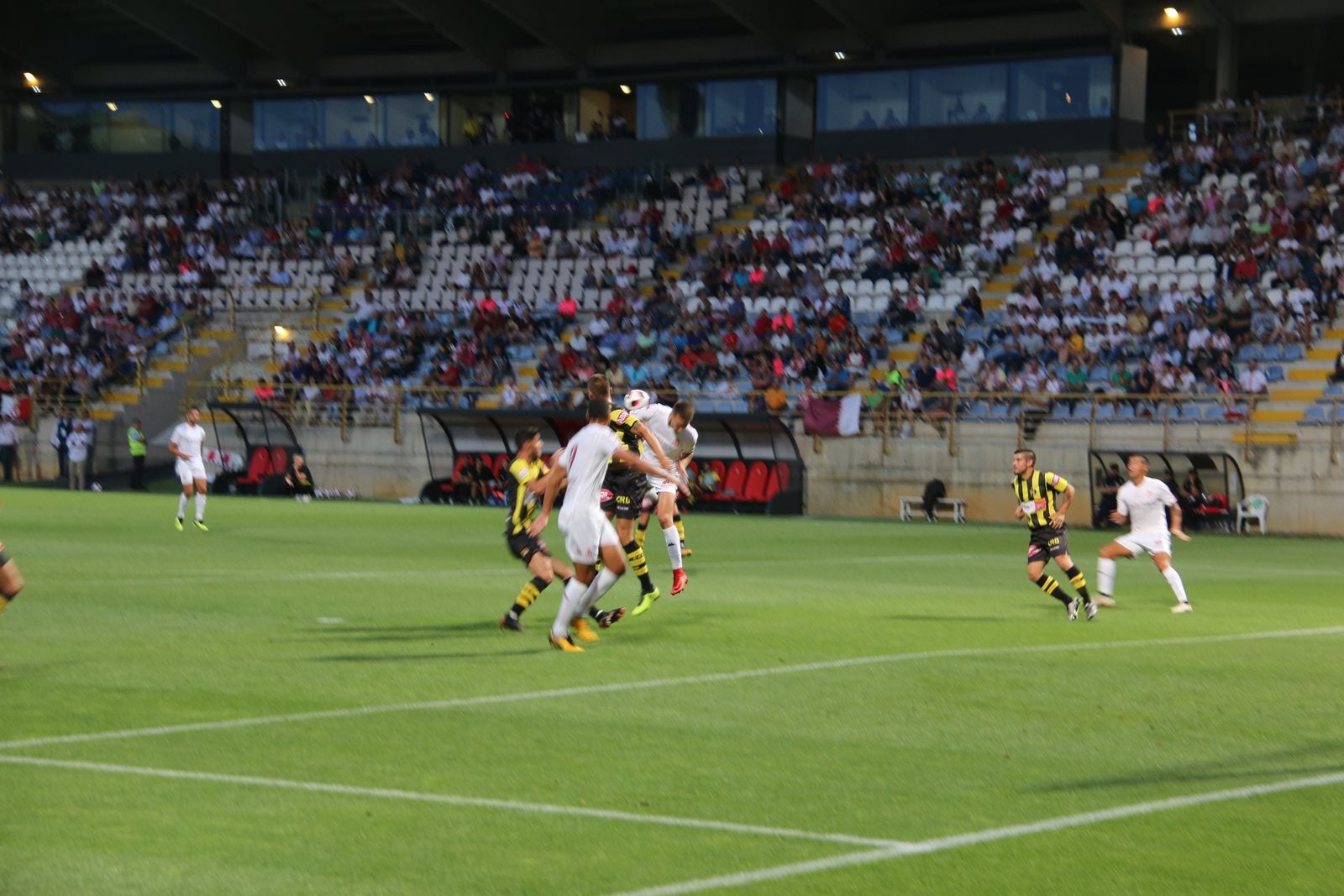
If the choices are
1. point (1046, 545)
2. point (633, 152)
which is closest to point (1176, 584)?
point (1046, 545)

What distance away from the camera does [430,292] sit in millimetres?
52594

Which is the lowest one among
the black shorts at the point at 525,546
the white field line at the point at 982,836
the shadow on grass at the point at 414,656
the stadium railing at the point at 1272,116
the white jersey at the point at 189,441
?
the shadow on grass at the point at 414,656

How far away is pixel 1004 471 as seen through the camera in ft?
127

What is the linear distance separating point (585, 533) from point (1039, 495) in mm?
6191

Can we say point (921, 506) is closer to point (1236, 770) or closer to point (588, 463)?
→ point (588, 463)

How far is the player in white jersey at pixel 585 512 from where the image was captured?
45.8 ft

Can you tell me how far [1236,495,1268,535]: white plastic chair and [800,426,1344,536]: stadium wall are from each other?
18cm

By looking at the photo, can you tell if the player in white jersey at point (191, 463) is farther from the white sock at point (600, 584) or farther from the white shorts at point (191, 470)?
the white sock at point (600, 584)

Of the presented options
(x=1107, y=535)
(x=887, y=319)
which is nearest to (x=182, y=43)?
(x=887, y=319)

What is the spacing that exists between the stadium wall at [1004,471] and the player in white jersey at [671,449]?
1894 cm

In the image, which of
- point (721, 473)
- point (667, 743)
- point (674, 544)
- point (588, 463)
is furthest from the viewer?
point (721, 473)

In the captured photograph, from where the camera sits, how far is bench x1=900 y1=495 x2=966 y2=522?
128 ft

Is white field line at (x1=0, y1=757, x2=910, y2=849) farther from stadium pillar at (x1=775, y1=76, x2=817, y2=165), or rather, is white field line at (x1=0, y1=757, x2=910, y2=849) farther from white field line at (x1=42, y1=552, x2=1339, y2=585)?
stadium pillar at (x1=775, y1=76, x2=817, y2=165)

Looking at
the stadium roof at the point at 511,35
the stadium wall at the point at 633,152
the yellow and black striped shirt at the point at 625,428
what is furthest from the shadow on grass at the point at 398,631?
the stadium wall at the point at 633,152
